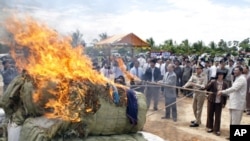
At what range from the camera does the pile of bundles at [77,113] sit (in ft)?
18.2

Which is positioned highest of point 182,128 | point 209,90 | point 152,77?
point 152,77

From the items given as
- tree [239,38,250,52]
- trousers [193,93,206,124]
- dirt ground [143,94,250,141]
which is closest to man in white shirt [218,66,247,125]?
dirt ground [143,94,250,141]

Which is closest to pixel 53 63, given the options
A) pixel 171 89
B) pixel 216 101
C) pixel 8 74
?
pixel 216 101

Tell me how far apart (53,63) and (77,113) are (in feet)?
3.43

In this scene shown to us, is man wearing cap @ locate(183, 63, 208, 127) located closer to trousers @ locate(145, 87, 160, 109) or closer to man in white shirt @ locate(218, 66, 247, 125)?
man in white shirt @ locate(218, 66, 247, 125)

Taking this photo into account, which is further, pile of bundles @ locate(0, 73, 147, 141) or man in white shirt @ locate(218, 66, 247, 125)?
man in white shirt @ locate(218, 66, 247, 125)

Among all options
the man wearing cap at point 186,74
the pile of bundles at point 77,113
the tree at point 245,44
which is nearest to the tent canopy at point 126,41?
the man wearing cap at point 186,74

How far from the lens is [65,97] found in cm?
564

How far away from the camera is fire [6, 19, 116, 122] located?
18.4 ft

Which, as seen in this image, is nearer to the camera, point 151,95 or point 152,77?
point 151,95

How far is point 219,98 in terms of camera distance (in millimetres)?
10648

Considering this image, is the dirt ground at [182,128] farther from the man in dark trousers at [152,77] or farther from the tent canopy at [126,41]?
the tent canopy at [126,41]

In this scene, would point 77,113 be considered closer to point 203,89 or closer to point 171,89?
point 203,89

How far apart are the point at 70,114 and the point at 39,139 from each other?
21.7 inches
